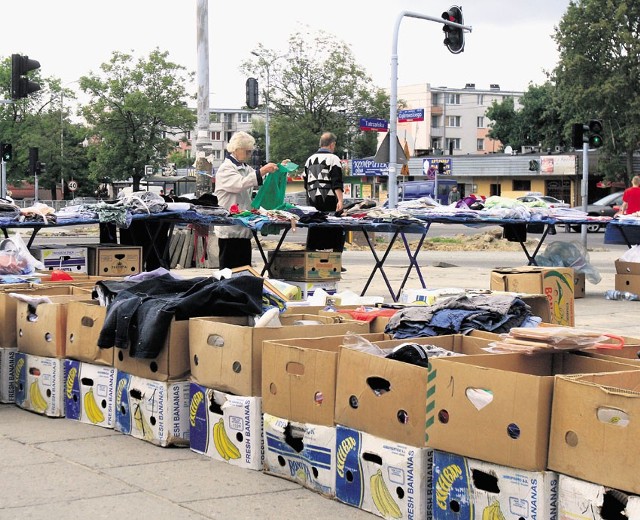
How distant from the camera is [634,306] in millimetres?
13195

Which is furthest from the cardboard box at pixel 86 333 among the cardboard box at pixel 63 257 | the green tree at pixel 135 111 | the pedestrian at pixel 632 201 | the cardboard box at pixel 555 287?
the green tree at pixel 135 111

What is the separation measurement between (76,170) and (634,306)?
75.3 metres

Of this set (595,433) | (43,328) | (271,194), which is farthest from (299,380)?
(271,194)

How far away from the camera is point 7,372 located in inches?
279

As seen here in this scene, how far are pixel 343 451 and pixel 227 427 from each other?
34.4 inches

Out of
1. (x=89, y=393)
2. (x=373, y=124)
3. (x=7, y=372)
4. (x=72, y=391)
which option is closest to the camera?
(x=89, y=393)

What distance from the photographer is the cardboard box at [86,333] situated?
249 inches

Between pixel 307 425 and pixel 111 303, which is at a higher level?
pixel 111 303

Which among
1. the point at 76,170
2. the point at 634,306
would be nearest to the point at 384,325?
the point at 634,306

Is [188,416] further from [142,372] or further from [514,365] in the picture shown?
[514,365]

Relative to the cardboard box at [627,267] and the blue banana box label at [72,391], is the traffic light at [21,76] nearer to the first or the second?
the cardboard box at [627,267]

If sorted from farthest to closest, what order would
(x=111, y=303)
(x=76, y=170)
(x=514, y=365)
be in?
(x=76, y=170), (x=111, y=303), (x=514, y=365)

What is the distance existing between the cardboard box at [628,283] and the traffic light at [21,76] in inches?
448

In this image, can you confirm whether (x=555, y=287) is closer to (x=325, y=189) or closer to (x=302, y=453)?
(x=325, y=189)
